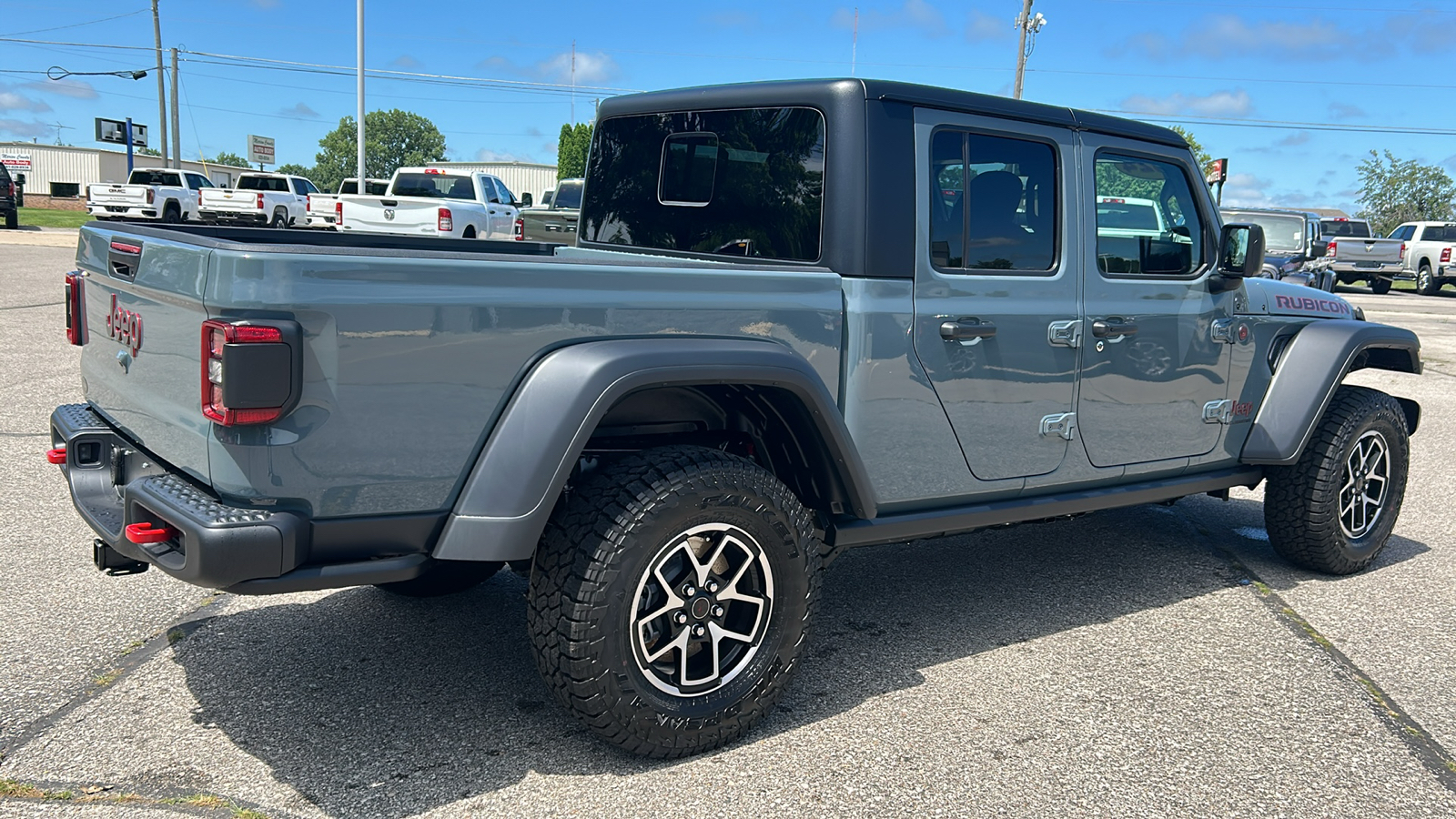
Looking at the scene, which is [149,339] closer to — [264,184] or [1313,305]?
[1313,305]

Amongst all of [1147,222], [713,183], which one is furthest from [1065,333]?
[713,183]

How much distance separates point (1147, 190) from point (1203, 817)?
2.56m

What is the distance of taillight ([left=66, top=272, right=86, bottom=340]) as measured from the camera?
3.83 m

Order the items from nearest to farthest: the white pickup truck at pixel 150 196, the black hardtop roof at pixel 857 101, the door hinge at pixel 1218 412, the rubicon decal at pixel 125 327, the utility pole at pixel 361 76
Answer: the rubicon decal at pixel 125 327, the black hardtop roof at pixel 857 101, the door hinge at pixel 1218 412, the white pickup truck at pixel 150 196, the utility pole at pixel 361 76

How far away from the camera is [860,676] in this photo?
393 cm

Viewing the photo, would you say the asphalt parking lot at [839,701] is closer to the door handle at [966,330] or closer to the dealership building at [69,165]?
the door handle at [966,330]

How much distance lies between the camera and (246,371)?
260 cm

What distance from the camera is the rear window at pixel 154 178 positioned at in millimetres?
30938

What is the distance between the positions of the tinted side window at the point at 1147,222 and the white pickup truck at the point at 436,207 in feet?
45.6

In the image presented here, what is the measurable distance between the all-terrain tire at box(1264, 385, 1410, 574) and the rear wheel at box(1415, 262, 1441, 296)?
29874mm

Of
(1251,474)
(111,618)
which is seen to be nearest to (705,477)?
(111,618)

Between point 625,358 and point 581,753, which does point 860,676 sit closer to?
point 581,753

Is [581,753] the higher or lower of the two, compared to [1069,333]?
lower

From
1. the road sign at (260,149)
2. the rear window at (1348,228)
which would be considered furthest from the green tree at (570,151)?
the rear window at (1348,228)
